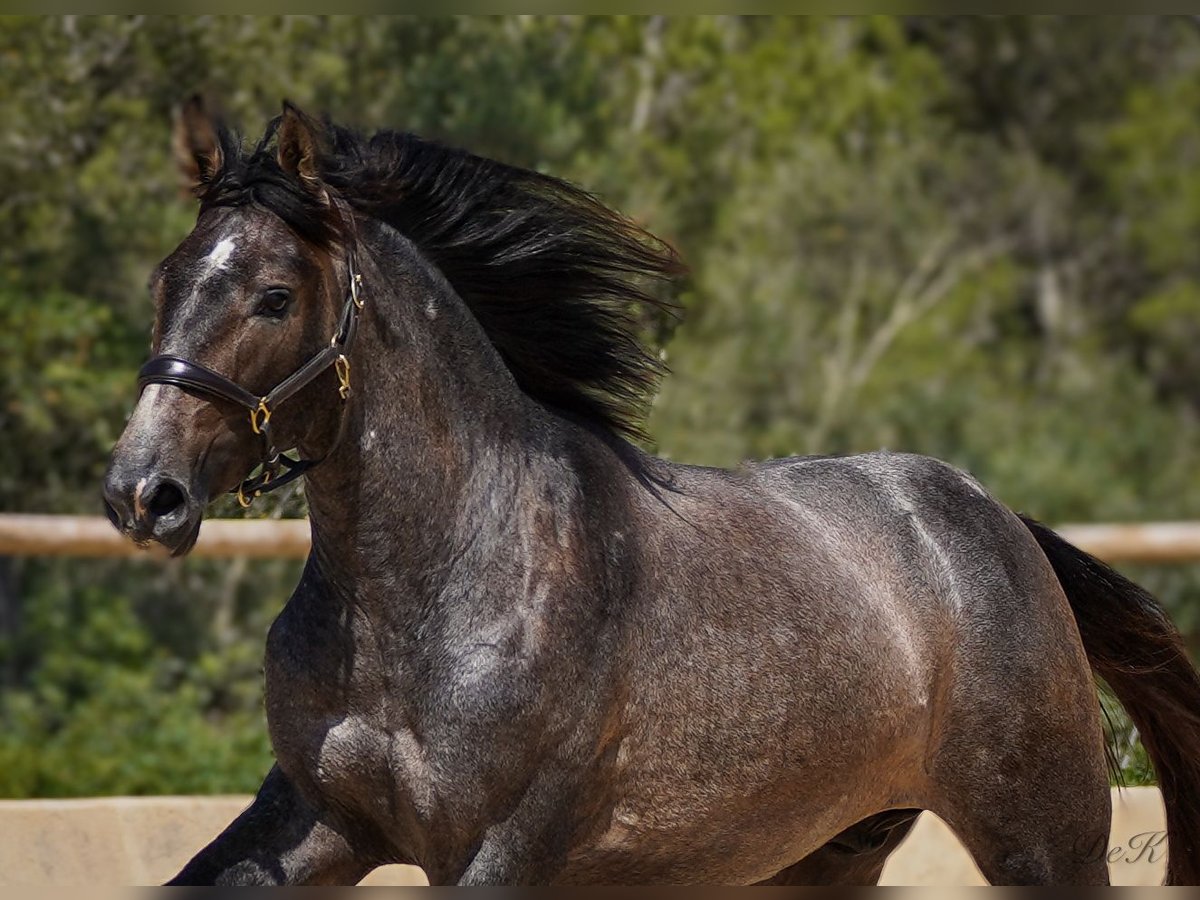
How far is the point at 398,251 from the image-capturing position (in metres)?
3.53

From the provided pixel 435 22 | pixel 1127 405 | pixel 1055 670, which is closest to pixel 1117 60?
pixel 1127 405

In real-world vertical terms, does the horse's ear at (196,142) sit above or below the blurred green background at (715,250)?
above

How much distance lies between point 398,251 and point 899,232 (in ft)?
42.4

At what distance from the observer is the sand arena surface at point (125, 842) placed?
4918mm

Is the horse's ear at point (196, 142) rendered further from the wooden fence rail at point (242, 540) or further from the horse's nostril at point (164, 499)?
the wooden fence rail at point (242, 540)

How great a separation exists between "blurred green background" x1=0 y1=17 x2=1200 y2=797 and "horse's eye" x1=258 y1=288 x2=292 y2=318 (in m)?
1.05

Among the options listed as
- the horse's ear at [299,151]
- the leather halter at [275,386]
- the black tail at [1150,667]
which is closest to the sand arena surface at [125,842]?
the black tail at [1150,667]

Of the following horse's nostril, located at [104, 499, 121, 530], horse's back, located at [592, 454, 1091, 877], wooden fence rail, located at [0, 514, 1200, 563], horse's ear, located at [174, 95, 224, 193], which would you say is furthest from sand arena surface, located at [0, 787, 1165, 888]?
horse's ear, located at [174, 95, 224, 193]

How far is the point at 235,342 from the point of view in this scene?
10.2 feet

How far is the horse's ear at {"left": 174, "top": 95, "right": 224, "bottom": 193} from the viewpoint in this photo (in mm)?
3387

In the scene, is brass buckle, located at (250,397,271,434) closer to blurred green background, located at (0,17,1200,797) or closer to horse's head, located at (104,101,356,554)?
horse's head, located at (104,101,356,554)

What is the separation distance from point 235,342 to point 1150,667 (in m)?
2.80

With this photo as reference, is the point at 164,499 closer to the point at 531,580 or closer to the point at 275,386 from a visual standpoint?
the point at 275,386

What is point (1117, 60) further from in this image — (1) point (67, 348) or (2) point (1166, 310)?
(1) point (67, 348)
